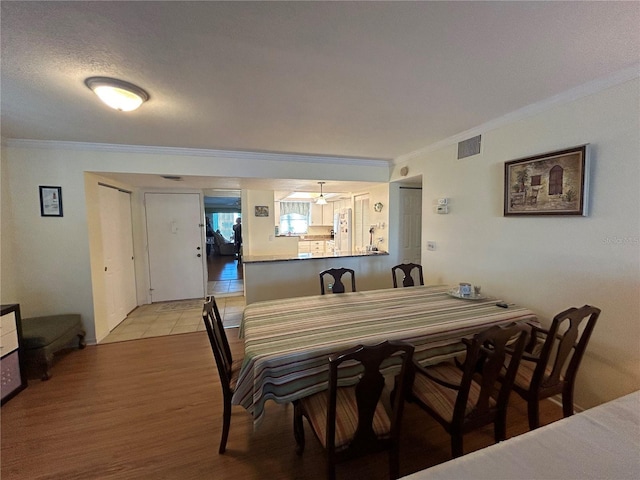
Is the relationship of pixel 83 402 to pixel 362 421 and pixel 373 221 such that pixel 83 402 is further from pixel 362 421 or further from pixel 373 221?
pixel 373 221

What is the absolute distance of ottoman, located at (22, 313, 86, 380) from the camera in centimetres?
251

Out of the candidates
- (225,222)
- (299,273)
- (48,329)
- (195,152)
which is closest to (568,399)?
(299,273)

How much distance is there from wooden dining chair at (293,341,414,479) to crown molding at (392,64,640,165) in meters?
2.20

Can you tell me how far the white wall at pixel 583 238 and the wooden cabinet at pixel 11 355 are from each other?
4297 millimetres

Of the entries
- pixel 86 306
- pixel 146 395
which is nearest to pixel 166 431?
pixel 146 395

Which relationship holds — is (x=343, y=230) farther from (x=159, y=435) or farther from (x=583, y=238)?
(x=159, y=435)

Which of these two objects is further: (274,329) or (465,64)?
(274,329)

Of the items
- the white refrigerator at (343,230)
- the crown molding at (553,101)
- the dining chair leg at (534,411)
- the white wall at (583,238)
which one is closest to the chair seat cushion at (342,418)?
the dining chair leg at (534,411)

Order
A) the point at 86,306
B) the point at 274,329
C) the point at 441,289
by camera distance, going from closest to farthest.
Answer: the point at 274,329 → the point at 441,289 → the point at 86,306

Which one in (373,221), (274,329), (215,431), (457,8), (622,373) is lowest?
(215,431)

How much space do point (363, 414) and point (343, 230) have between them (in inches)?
217

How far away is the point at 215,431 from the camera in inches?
75.2

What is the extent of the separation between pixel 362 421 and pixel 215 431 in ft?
4.04

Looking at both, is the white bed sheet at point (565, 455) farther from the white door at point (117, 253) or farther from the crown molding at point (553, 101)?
the white door at point (117, 253)
